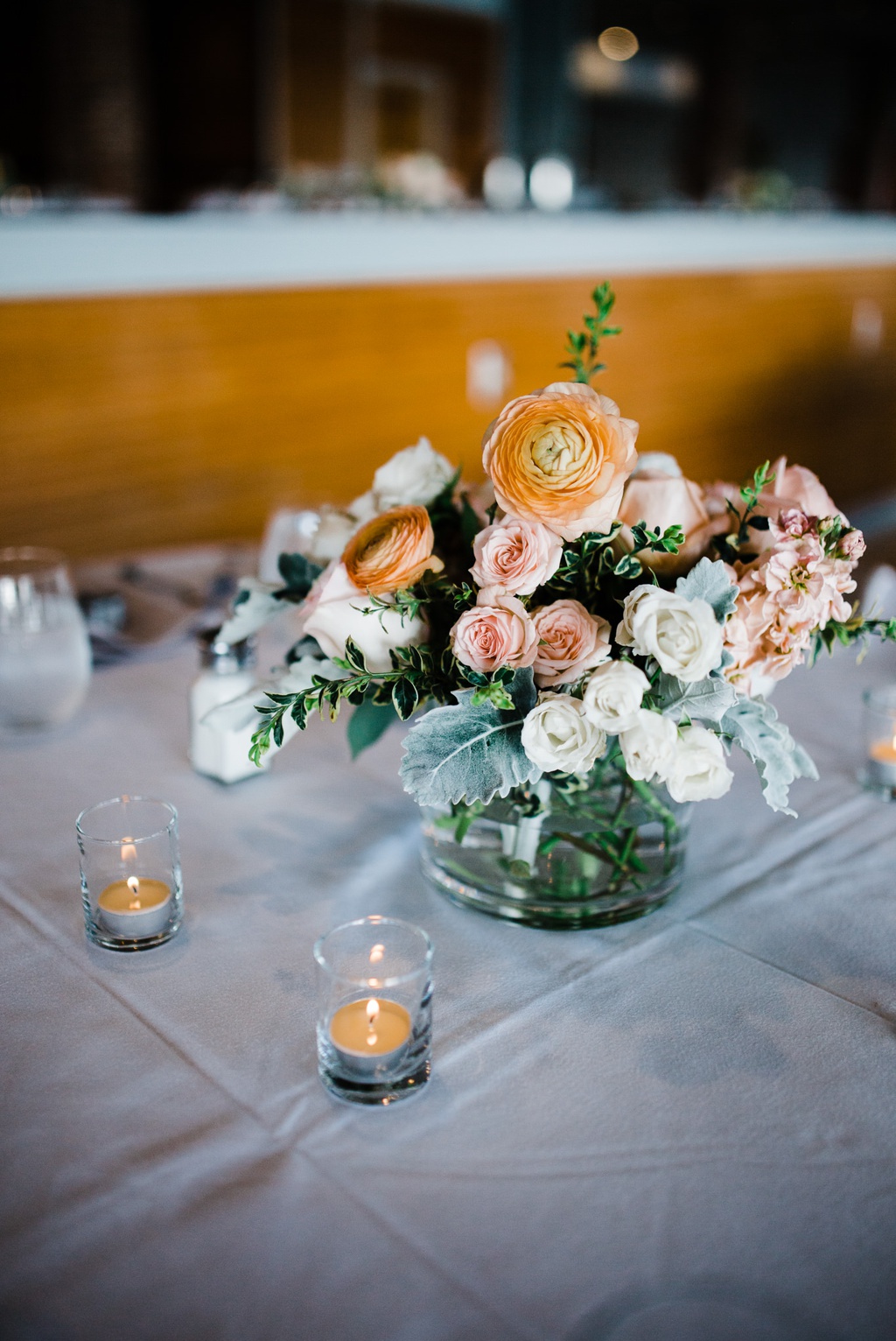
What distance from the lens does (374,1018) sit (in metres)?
0.71

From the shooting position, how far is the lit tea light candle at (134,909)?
839mm

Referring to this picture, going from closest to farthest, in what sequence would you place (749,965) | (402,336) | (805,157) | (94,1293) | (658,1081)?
(94,1293) → (658,1081) → (749,965) → (402,336) → (805,157)

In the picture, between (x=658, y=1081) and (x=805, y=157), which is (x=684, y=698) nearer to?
(x=658, y=1081)

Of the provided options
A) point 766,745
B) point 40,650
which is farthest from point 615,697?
point 40,650

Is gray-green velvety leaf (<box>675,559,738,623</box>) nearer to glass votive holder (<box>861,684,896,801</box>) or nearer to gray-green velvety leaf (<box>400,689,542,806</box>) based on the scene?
gray-green velvety leaf (<box>400,689,542,806</box>)

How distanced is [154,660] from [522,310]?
2606mm

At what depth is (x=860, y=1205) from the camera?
634mm

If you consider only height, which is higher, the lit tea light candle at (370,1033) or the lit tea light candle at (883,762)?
the lit tea light candle at (370,1033)

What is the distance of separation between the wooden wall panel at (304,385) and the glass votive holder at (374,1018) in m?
1.48

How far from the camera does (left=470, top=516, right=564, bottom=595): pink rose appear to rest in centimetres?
73

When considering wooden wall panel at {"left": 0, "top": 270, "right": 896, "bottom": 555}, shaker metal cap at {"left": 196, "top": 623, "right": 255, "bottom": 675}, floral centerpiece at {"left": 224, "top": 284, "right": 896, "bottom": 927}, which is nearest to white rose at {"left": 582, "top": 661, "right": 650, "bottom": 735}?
floral centerpiece at {"left": 224, "top": 284, "right": 896, "bottom": 927}

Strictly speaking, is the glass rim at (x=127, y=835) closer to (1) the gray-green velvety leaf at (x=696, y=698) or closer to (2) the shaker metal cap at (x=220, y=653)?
(2) the shaker metal cap at (x=220, y=653)

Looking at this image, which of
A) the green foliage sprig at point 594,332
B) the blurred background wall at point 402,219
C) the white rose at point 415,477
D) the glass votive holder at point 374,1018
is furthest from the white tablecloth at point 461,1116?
the blurred background wall at point 402,219

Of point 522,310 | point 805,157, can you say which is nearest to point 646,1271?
point 522,310
